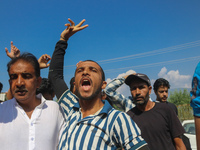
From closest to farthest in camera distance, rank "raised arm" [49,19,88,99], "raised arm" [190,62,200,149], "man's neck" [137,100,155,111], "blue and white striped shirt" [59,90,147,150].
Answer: "raised arm" [190,62,200,149]
"blue and white striped shirt" [59,90,147,150]
"raised arm" [49,19,88,99]
"man's neck" [137,100,155,111]

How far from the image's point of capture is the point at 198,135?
4.52 feet

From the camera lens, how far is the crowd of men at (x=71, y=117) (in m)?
1.72

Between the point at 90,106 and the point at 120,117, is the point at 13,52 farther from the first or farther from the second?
the point at 120,117

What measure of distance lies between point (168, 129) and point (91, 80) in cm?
144

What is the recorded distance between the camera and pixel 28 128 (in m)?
1.94

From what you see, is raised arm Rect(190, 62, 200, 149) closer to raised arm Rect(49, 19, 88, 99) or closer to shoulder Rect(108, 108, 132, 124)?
shoulder Rect(108, 108, 132, 124)

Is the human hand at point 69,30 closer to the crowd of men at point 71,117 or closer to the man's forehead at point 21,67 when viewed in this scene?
the crowd of men at point 71,117

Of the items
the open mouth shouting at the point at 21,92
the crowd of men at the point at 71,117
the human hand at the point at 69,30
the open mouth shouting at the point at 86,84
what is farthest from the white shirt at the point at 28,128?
the human hand at the point at 69,30

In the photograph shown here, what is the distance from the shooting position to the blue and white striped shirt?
66.1 inches

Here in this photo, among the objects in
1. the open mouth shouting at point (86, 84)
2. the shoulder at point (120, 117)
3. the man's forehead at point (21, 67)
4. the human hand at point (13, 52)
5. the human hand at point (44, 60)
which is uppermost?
the human hand at point (13, 52)

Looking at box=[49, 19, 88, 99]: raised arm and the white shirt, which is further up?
box=[49, 19, 88, 99]: raised arm

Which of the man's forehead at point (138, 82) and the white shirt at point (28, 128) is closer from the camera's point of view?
the white shirt at point (28, 128)

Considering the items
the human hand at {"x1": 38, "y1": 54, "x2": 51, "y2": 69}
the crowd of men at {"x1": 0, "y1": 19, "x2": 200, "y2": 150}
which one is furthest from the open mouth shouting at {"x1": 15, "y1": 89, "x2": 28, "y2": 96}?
the human hand at {"x1": 38, "y1": 54, "x2": 51, "y2": 69}

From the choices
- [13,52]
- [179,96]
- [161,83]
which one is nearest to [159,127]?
[13,52]
